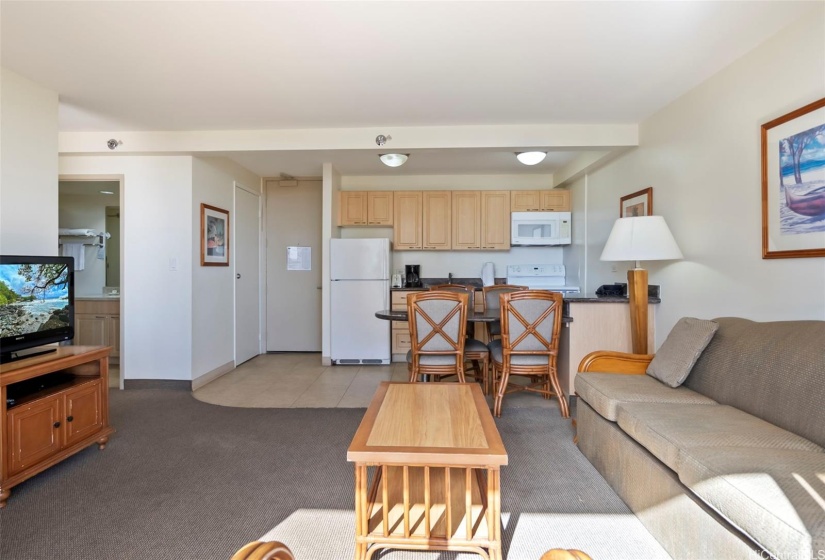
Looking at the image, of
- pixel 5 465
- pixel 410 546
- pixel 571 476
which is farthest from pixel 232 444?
pixel 571 476

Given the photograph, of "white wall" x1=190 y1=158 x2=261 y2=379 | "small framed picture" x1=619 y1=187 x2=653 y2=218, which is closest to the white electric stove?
"small framed picture" x1=619 y1=187 x2=653 y2=218

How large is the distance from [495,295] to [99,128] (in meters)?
4.05

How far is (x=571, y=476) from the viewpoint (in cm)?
209

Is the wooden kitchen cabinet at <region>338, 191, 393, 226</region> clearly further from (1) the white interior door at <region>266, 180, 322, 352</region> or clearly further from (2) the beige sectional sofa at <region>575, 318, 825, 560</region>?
(2) the beige sectional sofa at <region>575, 318, 825, 560</region>

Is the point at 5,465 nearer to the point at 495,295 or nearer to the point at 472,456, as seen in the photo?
the point at 472,456

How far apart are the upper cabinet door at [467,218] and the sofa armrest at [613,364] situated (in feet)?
9.28

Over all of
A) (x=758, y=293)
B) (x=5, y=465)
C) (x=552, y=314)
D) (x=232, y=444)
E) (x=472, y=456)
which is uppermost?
(x=758, y=293)

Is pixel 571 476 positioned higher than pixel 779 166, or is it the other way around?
pixel 779 166

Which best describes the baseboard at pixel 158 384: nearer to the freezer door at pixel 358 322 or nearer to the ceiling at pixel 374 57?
the freezer door at pixel 358 322

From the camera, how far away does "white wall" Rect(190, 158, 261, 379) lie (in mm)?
3809

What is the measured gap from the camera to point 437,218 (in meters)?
5.11

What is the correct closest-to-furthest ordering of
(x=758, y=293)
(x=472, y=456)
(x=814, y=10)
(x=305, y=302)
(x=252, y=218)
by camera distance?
(x=472, y=456) < (x=814, y=10) < (x=758, y=293) < (x=252, y=218) < (x=305, y=302)

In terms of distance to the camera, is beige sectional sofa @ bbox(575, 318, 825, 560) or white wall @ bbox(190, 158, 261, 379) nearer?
beige sectional sofa @ bbox(575, 318, 825, 560)

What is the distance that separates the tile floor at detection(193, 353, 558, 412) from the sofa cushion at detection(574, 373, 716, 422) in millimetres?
1038
